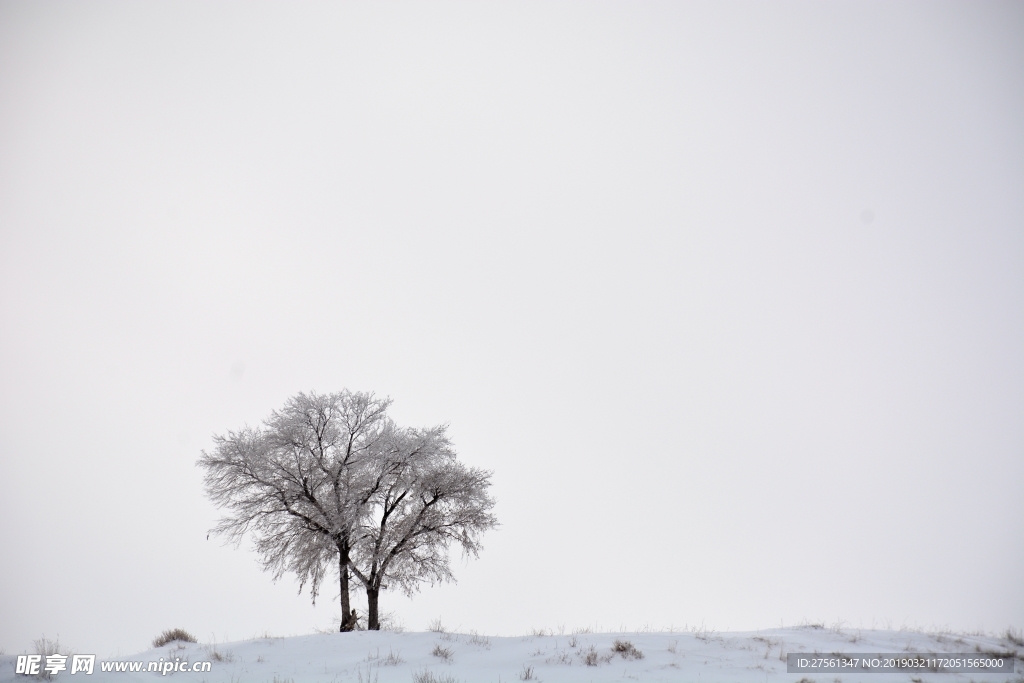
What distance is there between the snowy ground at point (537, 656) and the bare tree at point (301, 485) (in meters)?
6.22

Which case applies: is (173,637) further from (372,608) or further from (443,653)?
(443,653)

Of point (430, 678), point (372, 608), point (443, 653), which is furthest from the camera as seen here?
point (372, 608)

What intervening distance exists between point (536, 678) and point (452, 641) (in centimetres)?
460

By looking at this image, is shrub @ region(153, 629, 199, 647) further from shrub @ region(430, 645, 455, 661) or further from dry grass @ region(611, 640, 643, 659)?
dry grass @ region(611, 640, 643, 659)

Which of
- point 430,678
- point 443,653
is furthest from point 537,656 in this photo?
point 430,678

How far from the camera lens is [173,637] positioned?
18859mm

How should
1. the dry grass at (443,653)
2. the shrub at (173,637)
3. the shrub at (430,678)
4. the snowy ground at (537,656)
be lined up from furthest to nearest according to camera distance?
the shrub at (173,637) < the dry grass at (443,653) < the snowy ground at (537,656) < the shrub at (430,678)

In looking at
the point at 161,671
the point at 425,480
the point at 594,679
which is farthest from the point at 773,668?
the point at 425,480

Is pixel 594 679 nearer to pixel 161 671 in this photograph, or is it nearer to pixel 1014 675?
pixel 1014 675

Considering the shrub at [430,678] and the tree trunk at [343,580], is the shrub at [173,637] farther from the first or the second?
the shrub at [430,678]

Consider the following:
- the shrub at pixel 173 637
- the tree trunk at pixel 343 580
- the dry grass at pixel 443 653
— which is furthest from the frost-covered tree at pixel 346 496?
the dry grass at pixel 443 653

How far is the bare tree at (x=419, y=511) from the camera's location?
24.2m

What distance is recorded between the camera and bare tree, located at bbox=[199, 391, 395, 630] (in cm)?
2345

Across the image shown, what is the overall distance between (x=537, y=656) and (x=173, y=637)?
491 inches
